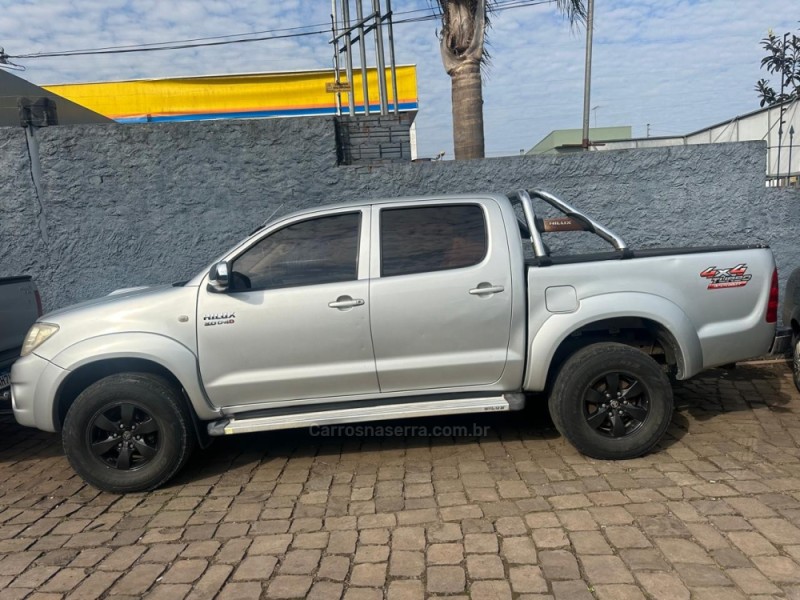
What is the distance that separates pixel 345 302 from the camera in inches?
152

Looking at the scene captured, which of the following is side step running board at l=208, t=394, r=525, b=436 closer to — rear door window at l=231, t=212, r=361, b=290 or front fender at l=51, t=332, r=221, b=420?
front fender at l=51, t=332, r=221, b=420

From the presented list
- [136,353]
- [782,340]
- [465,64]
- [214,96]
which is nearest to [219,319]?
[136,353]

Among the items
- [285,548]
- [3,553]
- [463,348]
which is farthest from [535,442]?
[3,553]

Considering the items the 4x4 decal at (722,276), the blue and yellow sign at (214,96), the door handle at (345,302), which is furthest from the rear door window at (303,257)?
the blue and yellow sign at (214,96)

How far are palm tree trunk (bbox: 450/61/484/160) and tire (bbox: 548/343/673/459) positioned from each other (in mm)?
4011

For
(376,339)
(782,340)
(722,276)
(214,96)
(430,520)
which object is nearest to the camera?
(430,520)

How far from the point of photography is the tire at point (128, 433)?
380 centimetres

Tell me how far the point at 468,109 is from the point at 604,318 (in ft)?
13.7

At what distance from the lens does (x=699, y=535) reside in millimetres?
3072

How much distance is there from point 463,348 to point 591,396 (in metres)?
0.91

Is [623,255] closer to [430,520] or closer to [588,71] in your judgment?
[430,520]

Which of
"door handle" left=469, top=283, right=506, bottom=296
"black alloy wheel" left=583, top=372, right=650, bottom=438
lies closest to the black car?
"black alloy wheel" left=583, top=372, right=650, bottom=438

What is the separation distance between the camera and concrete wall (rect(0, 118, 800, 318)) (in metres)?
6.49

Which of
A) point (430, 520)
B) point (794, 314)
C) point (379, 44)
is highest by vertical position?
point (379, 44)
